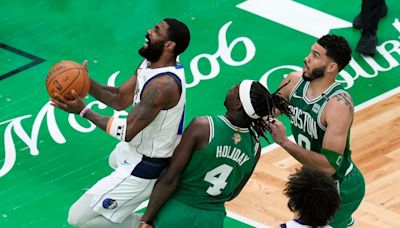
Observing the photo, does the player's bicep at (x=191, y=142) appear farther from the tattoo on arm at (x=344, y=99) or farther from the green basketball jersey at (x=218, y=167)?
the tattoo on arm at (x=344, y=99)

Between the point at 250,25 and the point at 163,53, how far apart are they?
4843 millimetres

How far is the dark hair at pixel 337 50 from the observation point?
7457 millimetres

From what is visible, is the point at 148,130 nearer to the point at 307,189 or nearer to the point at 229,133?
the point at 229,133

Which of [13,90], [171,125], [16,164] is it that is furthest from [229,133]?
[13,90]

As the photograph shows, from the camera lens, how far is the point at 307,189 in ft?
19.9

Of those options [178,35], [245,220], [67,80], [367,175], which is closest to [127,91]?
[67,80]

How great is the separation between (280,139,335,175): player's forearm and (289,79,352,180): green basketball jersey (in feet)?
0.76

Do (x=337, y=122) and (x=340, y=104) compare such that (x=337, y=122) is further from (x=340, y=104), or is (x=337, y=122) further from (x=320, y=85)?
(x=320, y=85)

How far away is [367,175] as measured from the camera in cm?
949

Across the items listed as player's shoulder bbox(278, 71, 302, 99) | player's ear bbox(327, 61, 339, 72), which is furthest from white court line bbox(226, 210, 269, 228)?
player's ear bbox(327, 61, 339, 72)

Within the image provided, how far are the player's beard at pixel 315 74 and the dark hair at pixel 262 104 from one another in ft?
1.89

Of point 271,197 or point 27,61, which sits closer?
point 271,197

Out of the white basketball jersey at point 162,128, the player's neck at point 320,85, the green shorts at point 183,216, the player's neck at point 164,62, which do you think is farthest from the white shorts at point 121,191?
the player's neck at point 320,85

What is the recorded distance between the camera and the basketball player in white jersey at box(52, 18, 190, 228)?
6977mm
